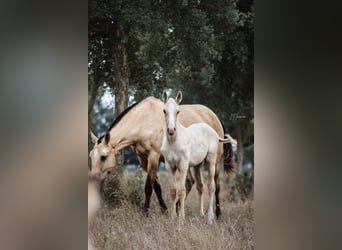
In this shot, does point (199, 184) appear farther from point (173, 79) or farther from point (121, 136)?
point (173, 79)

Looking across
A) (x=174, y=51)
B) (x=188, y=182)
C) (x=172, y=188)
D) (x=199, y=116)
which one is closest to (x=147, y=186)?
(x=172, y=188)

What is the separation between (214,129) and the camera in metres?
3.81

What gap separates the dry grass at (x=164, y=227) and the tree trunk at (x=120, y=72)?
41 centimetres

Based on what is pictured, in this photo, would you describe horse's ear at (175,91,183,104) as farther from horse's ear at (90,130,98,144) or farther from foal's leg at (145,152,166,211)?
horse's ear at (90,130,98,144)

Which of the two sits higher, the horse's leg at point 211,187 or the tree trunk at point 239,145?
the tree trunk at point 239,145

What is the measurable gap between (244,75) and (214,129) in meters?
0.45

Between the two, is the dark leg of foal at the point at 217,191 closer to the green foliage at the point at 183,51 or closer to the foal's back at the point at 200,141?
the foal's back at the point at 200,141

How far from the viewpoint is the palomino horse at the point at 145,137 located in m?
3.79

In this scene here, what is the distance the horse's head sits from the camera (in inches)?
150

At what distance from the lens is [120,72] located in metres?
3.84

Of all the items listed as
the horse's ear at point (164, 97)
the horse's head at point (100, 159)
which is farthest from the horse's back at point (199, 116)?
the horse's head at point (100, 159)
